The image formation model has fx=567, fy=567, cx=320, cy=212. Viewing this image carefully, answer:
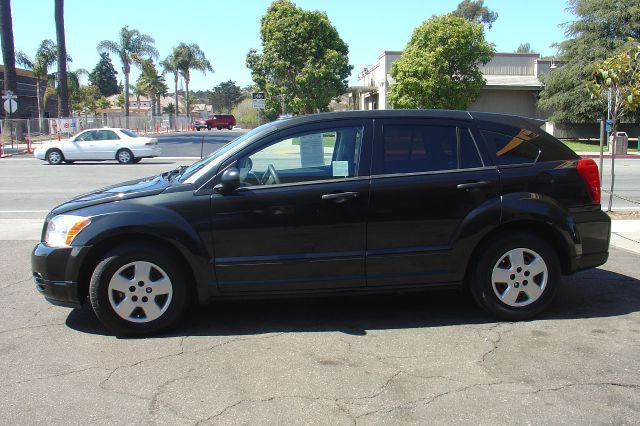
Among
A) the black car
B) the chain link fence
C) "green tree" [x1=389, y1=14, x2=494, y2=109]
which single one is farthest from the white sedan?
the black car

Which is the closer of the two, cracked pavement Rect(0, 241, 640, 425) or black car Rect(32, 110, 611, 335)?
cracked pavement Rect(0, 241, 640, 425)

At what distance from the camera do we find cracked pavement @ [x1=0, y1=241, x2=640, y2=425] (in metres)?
3.36

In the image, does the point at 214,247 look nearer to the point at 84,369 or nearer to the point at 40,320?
the point at 84,369

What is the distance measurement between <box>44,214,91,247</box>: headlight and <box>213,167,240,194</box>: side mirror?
105 centimetres

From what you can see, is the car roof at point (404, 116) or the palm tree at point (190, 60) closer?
the car roof at point (404, 116)

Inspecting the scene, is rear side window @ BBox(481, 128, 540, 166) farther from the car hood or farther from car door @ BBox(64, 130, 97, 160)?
car door @ BBox(64, 130, 97, 160)

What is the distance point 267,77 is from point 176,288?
4003 centimetres

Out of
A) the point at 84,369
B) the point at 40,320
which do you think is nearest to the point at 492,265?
the point at 84,369

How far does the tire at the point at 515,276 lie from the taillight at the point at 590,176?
646mm

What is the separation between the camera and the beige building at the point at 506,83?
40562mm

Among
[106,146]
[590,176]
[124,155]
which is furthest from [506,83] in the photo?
[590,176]

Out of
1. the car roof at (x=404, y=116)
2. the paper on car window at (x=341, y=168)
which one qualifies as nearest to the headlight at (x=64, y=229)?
the car roof at (x=404, y=116)

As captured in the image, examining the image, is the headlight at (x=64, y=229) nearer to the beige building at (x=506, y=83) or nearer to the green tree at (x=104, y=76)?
the beige building at (x=506, y=83)

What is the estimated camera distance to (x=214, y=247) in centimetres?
442
